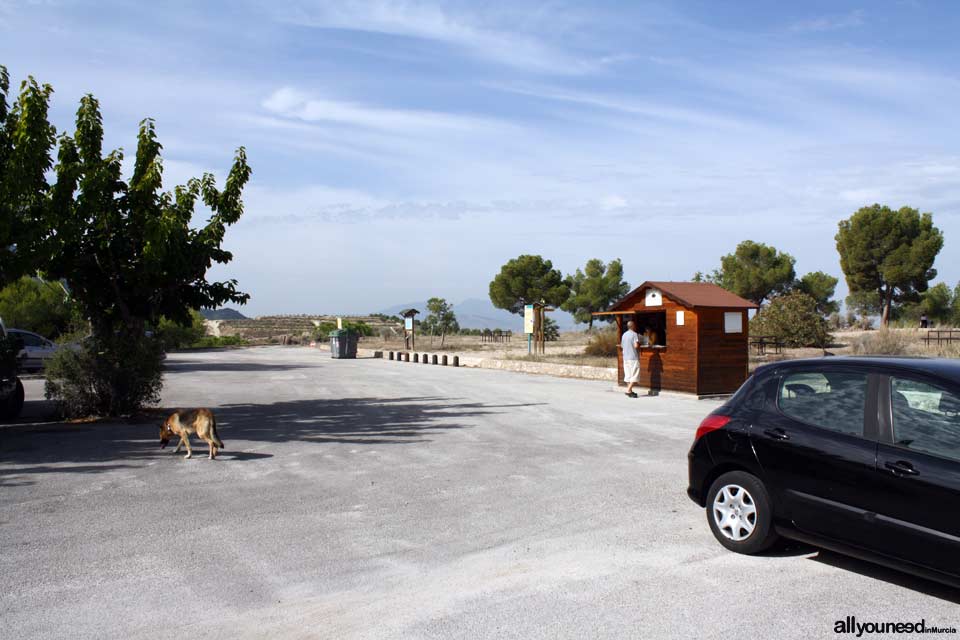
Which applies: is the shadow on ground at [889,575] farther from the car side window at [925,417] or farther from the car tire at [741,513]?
the car side window at [925,417]

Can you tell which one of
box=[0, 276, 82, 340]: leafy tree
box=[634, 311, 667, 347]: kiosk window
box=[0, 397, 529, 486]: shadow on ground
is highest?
box=[0, 276, 82, 340]: leafy tree

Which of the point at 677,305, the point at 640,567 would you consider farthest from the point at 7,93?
the point at 677,305

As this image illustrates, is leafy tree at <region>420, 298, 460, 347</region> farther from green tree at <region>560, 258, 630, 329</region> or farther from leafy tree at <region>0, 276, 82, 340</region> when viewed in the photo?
leafy tree at <region>0, 276, 82, 340</region>

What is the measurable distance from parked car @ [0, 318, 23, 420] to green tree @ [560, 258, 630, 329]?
1964 inches

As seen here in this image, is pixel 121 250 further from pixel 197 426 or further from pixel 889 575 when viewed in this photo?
pixel 889 575

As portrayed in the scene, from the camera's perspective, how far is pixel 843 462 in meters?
5.02

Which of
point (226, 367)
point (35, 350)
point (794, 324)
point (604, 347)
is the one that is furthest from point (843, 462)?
point (604, 347)

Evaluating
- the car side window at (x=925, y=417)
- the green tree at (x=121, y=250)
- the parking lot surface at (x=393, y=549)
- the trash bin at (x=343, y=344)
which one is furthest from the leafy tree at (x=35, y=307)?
the car side window at (x=925, y=417)

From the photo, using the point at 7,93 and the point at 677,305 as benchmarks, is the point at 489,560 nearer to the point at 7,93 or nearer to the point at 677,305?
the point at 7,93

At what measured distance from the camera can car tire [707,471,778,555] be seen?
5438 mm

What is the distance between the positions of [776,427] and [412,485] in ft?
12.6

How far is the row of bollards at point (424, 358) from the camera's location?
31438 mm

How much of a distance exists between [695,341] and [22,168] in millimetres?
12883

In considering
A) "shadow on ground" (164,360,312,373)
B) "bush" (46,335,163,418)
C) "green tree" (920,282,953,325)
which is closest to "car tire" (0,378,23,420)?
"bush" (46,335,163,418)
